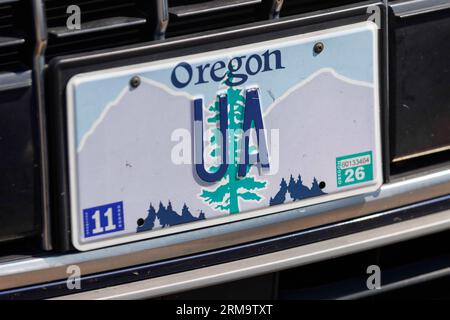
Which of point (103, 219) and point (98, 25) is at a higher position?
point (98, 25)

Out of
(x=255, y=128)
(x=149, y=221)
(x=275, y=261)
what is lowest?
(x=275, y=261)

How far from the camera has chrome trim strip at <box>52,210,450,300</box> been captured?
282 centimetres

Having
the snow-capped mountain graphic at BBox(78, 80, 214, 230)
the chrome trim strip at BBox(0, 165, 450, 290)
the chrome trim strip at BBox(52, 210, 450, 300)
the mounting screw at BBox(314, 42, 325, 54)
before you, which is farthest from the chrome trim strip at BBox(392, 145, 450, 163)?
the snow-capped mountain graphic at BBox(78, 80, 214, 230)

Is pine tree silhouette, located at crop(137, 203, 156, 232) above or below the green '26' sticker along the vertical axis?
below

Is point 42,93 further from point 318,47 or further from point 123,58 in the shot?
point 318,47

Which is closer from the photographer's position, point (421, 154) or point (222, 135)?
point (222, 135)

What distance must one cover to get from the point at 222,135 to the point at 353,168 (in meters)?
0.40

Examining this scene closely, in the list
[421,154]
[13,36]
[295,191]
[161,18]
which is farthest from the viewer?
[421,154]

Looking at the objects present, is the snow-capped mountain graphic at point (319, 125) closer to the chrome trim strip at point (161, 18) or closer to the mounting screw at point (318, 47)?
the mounting screw at point (318, 47)

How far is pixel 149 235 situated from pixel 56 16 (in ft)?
1.89

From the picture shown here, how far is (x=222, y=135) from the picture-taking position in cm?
279

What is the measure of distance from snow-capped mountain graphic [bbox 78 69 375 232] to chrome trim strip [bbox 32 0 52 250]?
8cm
